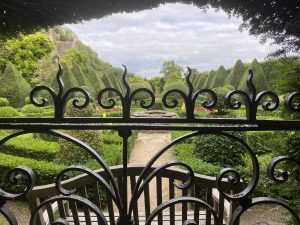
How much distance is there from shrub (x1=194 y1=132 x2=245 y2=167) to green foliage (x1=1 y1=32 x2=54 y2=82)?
22243 mm

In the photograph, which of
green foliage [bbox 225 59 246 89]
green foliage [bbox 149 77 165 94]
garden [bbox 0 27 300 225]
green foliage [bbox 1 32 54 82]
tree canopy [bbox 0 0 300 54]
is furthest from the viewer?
green foliage [bbox 149 77 165 94]

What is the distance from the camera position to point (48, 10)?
18.4 feet

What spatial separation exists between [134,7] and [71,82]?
15.0m

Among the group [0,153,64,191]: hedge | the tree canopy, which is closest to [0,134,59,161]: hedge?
[0,153,64,191]: hedge

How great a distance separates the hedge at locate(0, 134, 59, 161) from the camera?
7.15m

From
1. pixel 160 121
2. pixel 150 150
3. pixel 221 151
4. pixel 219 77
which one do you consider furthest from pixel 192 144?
pixel 219 77

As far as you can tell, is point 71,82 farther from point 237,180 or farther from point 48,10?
point 237,180

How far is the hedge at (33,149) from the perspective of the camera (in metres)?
7.15

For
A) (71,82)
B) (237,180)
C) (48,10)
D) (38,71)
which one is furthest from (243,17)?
(38,71)

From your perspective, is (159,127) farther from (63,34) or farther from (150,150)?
(63,34)

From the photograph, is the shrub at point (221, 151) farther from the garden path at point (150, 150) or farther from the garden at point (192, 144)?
the garden path at point (150, 150)

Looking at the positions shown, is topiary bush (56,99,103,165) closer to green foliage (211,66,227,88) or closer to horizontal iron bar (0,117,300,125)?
horizontal iron bar (0,117,300,125)

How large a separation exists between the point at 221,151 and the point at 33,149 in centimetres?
431

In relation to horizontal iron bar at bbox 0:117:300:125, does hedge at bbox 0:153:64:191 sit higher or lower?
lower
